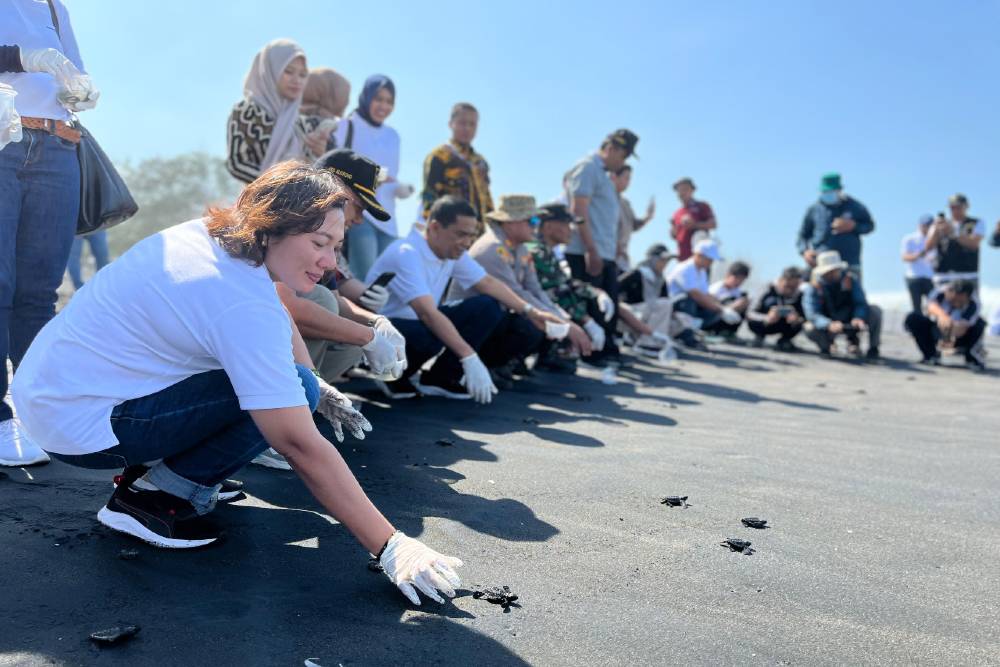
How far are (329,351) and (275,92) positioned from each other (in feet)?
5.29

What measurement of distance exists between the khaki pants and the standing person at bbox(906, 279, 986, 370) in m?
7.29

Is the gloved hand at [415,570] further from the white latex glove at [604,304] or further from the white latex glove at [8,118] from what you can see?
the white latex glove at [604,304]

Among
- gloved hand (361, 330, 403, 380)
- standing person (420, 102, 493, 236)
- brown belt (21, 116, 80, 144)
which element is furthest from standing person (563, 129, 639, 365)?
brown belt (21, 116, 80, 144)

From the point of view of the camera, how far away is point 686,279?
363 inches

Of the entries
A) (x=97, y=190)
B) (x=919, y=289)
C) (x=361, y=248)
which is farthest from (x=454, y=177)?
(x=919, y=289)

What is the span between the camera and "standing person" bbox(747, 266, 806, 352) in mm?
9930

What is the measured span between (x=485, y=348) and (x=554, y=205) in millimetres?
1300

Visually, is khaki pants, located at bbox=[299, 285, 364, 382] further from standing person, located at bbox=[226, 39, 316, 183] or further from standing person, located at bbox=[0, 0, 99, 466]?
standing person, located at bbox=[226, 39, 316, 183]

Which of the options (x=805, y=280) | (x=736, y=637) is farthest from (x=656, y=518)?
(x=805, y=280)

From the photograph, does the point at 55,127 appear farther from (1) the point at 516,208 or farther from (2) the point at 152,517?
(1) the point at 516,208

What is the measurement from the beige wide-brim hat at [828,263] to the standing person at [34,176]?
7.82 metres

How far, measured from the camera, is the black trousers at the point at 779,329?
9891 mm

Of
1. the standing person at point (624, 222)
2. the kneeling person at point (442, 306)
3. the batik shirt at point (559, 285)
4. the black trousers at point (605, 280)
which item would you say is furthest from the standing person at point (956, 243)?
the kneeling person at point (442, 306)

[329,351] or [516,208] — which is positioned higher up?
[516,208]
